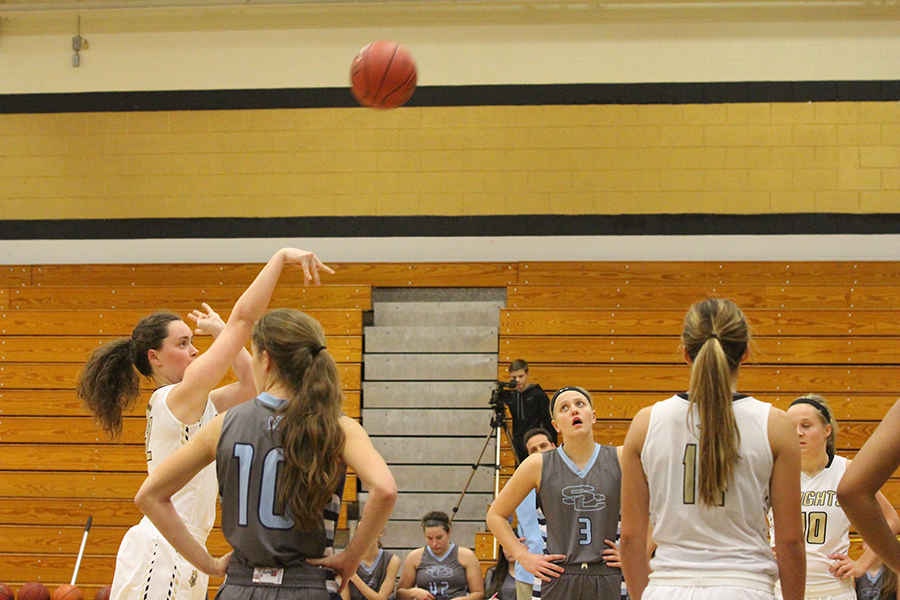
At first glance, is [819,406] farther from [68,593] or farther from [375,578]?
[68,593]

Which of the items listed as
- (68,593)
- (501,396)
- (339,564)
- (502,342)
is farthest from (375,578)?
(339,564)

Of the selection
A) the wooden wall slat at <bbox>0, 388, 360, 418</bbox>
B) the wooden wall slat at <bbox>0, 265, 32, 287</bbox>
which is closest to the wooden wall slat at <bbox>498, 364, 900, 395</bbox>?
the wooden wall slat at <bbox>0, 388, 360, 418</bbox>

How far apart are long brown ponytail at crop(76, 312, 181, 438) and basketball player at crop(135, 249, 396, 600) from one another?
121 cm

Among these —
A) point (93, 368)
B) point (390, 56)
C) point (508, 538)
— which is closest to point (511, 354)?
point (390, 56)

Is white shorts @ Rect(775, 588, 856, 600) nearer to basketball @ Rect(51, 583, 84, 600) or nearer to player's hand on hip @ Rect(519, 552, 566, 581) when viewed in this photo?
player's hand on hip @ Rect(519, 552, 566, 581)

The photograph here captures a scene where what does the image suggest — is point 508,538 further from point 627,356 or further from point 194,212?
point 194,212

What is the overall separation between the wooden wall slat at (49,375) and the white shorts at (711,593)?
6866 millimetres

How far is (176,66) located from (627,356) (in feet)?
19.7

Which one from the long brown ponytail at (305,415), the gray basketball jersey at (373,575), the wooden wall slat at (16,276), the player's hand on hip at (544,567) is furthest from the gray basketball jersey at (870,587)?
the wooden wall slat at (16,276)

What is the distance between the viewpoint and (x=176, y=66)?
402 inches

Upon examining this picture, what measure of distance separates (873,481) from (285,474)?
1391 millimetres

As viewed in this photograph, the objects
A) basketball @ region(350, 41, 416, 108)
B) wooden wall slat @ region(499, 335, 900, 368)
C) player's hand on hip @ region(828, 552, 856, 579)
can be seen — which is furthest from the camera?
wooden wall slat @ region(499, 335, 900, 368)

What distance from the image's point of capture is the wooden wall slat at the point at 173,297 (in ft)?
31.2

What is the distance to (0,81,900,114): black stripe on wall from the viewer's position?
9570 mm
